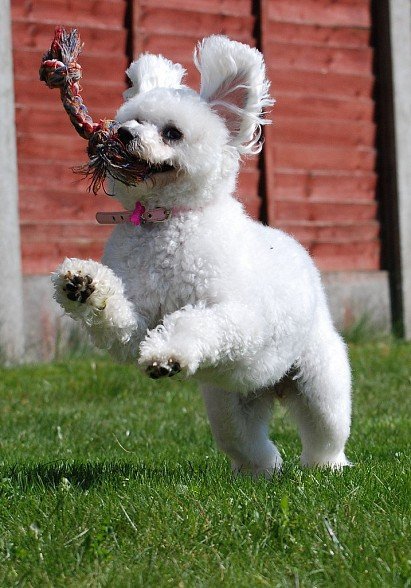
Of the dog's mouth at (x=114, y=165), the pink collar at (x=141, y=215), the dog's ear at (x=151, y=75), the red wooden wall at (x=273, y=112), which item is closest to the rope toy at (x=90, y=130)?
the dog's mouth at (x=114, y=165)

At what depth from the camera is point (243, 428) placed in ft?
14.5

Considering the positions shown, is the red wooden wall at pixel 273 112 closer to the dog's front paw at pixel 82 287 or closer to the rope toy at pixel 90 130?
the rope toy at pixel 90 130

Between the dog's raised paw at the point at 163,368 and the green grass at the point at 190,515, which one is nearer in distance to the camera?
the green grass at the point at 190,515

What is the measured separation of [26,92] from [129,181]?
508cm

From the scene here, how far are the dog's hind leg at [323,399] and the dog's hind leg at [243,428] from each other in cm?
12

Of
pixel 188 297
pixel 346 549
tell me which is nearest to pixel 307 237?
pixel 188 297

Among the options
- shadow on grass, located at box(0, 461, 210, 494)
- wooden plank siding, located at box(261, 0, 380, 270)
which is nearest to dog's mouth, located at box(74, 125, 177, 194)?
shadow on grass, located at box(0, 461, 210, 494)

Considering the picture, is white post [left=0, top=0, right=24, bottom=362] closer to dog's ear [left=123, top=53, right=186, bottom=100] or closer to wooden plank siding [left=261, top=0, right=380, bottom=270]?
wooden plank siding [left=261, top=0, right=380, bottom=270]

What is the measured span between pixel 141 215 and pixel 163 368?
2.41 ft

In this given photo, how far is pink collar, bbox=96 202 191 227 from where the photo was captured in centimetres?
383

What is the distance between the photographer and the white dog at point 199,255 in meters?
3.58

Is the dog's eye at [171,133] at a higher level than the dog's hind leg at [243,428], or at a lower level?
higher

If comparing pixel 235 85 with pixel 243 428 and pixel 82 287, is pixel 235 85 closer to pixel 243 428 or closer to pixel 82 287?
pixel 82 287

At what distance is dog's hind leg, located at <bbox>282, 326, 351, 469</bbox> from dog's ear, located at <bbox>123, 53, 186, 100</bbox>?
3.74ft
